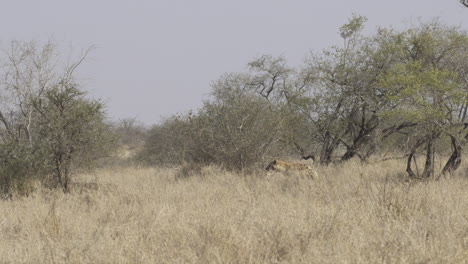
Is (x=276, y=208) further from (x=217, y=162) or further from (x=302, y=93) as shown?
(x=302, y=93)

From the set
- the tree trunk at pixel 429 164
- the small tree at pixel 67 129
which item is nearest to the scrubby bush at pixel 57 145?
the small tree at pixel 67 129

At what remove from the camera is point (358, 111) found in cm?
1434

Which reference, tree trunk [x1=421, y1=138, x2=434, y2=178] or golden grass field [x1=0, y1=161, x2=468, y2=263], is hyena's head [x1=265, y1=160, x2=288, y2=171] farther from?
tree trunk [x1=421, y1=138, x2=434, y2=178]

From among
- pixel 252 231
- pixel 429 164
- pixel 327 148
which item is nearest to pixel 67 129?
pixel 252 231

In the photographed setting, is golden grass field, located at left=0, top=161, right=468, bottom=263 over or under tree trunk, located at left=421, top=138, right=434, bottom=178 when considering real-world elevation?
under

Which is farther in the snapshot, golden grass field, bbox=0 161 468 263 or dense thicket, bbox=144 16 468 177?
dense thicket, bbox=144 16 468 177

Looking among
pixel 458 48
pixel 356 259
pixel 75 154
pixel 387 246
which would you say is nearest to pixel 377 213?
pixel 387 246

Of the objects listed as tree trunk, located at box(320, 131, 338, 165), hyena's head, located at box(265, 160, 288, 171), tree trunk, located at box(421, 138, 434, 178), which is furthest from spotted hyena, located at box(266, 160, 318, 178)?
tree trunk, located at box(320, 131, 338, 165)

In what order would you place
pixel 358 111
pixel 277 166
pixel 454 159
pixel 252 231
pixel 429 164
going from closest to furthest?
pixel 252 231 < pixel 429 164 < pixel 454 159 < pixel 277 166 < pixel 358 111

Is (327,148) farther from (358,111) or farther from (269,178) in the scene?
(269,178)

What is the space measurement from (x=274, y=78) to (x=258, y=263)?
18.4 meters

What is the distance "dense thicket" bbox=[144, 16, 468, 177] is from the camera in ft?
28.2

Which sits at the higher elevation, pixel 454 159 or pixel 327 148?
pixel 327 148

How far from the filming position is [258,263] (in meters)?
3.19
